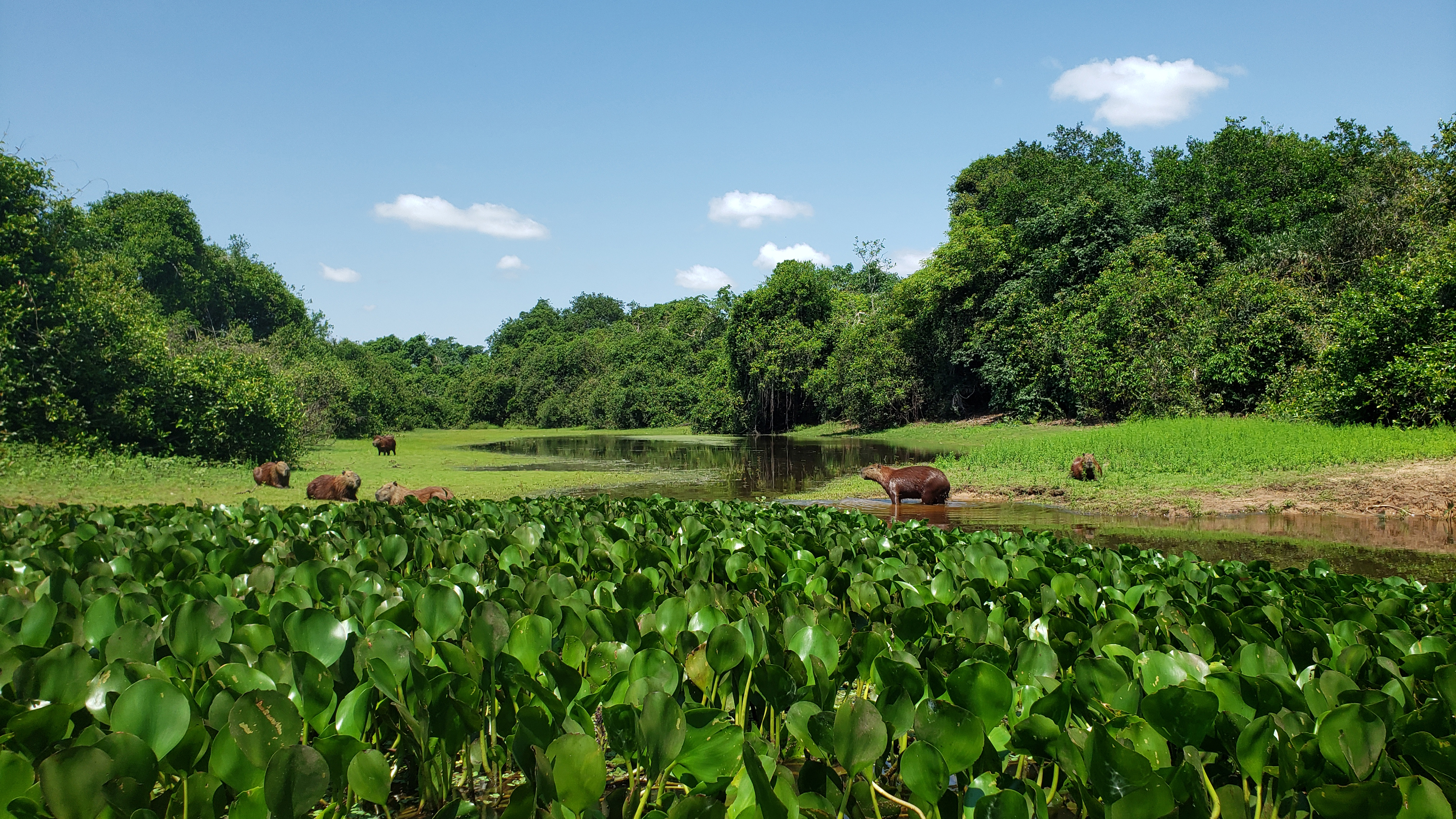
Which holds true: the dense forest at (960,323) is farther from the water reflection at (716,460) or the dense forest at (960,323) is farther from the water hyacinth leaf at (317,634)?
the water hyacinth leaf at (317,634)

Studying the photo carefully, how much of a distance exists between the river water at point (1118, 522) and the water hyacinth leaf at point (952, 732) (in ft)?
21.0

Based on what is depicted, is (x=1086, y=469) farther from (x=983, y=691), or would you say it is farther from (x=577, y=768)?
(x=577, y=768)

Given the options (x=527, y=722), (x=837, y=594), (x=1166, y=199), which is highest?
(x=1166, y=199)

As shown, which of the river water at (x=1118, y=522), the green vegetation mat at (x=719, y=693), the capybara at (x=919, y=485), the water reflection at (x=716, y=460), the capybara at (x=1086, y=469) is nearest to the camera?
the green vegetation mat at (x=719, y=693)

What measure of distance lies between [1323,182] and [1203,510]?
77.2 ft

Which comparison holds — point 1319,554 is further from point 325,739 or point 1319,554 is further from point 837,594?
point 325,739

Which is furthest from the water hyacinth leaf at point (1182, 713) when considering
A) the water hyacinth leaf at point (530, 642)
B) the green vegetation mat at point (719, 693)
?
the water hyacinth leaf at point (530, 642)

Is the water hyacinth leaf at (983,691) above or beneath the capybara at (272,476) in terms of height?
above

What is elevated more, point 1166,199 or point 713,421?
point 1166,199

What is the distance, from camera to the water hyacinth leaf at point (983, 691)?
1751 mm

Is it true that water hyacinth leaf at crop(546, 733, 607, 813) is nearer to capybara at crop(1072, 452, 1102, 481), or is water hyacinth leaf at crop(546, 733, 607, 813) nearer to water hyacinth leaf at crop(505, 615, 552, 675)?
water hyacinth leaf at crop(505, 615, 552, 675)

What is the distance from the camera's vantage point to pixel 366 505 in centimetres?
565

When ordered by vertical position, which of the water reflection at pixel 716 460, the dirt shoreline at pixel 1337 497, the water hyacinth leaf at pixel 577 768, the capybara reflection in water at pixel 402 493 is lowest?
the water reflection at pixel 716 460

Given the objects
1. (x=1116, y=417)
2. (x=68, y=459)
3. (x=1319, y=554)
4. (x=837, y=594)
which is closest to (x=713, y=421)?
(x=1116, y=417)
